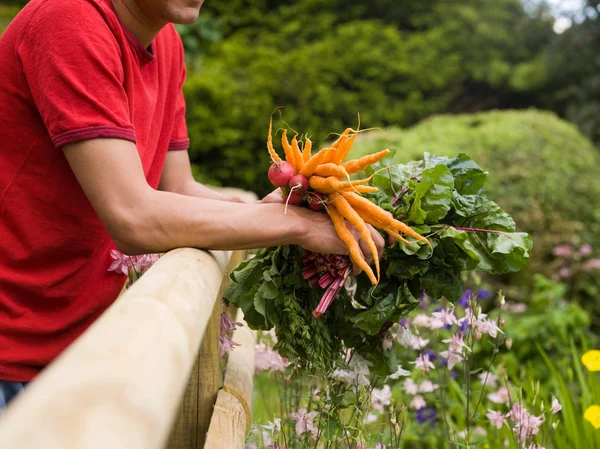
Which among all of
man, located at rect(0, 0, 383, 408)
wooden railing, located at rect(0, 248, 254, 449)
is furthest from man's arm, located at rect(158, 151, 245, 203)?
wooden railing, located at rect(0, 248, 254, 449)

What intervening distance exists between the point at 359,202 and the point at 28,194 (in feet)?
2.84

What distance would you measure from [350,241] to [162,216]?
469mm

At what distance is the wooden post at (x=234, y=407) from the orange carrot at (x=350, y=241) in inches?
21.3

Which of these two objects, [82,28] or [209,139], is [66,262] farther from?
[209,139]

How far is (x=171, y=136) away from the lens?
2.37 metres

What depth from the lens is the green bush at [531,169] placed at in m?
5.50

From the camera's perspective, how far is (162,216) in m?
1.53

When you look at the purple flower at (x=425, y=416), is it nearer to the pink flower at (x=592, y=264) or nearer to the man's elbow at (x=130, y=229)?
the man's elbow at (x=130, y=229)

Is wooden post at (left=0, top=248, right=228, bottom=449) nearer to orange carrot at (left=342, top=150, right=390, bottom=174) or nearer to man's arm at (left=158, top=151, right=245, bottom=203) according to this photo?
orange carrot at (left=342, top=150, right=390, bottom=174)

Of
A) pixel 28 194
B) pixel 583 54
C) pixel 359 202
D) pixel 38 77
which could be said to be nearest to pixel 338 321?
pixel 359 202

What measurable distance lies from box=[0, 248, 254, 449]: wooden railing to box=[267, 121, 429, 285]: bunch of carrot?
421mm

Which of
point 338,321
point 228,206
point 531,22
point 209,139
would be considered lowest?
point 209,139

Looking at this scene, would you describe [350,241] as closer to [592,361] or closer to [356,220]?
[356,220]

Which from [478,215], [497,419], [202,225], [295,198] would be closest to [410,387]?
Answer: [497,419]
